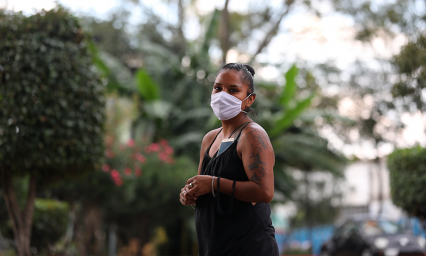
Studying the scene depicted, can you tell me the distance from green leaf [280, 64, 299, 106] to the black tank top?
1104cm

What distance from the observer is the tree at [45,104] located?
5082 mm

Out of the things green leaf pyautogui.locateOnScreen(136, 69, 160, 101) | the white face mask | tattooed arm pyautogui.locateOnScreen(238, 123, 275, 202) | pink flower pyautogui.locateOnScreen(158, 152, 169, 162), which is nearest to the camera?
tattooed arm pyautogui.locateOnScreen(238, 123, 275, 202)

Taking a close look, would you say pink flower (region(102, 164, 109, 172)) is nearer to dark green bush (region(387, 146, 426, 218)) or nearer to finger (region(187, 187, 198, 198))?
dark green bush (region(387, 146, 426, 218))

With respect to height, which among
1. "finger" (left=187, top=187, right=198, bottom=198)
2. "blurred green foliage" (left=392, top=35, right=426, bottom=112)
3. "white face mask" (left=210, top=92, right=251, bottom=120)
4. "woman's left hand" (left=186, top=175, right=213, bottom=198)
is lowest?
"finger" (left=187, top=187, right=198, bottom=198)

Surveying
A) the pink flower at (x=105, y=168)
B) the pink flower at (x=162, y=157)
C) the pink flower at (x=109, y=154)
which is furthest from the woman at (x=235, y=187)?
the pink flower at (x=162, y=157)

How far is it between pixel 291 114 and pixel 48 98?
8.69m

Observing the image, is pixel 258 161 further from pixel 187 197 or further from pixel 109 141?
pixel 109 141

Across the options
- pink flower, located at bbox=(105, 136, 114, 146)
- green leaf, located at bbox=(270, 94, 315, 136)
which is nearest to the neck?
pink flower, located at bbox=(105, 136, 114, 146)

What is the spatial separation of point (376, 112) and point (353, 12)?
4.59 m

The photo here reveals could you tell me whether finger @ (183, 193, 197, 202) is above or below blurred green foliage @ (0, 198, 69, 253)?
above

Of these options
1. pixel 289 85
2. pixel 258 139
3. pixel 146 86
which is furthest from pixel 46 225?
pixel 289 85

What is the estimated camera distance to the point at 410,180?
7922mm

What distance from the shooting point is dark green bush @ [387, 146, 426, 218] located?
7.76 meters

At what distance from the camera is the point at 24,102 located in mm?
5055
